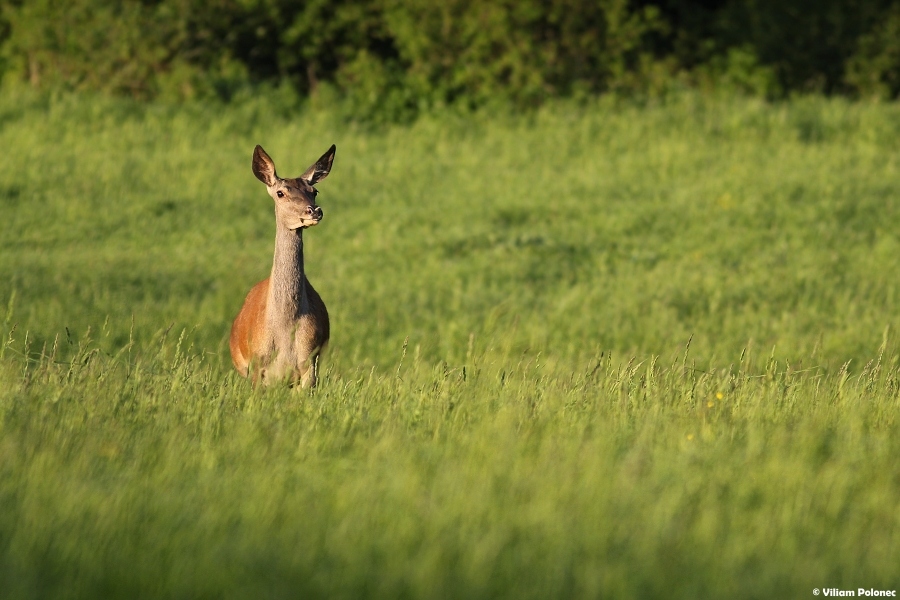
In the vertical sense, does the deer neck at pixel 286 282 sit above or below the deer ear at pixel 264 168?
below

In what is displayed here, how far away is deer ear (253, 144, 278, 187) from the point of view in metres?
8.81

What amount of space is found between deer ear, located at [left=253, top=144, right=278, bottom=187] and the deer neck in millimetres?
328

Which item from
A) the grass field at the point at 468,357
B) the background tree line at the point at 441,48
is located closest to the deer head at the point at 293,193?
the grass field at the point at 468,357

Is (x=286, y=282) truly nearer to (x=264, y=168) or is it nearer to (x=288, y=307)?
(x=288, y=307)

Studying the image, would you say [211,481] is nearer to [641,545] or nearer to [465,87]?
[641,545]

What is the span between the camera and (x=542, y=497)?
18.0 feet

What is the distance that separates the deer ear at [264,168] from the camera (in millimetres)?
8812

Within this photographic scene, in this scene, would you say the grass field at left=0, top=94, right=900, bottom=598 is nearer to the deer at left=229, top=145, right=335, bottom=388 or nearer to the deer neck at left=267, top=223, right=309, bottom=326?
the deer at left=229, top=145, right=335, bottom=388

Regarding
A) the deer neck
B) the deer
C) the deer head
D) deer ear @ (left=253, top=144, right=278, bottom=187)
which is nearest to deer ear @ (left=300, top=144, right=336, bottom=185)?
the deer head

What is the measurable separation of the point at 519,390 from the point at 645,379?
799mm

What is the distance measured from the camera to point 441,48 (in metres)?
25.7

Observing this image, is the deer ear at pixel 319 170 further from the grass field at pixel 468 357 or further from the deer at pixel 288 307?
the grass field at pixel 468 357

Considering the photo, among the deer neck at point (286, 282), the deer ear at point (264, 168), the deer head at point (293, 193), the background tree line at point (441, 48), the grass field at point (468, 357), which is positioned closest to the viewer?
the grass field at point (468, 357)

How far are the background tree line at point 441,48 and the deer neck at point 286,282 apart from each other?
16026mm
